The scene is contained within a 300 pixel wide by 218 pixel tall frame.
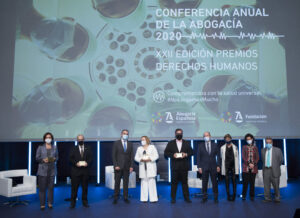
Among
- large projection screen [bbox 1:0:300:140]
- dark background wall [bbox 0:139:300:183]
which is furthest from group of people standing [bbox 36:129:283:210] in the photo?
dark background wall [bbox 0:139:300:183]

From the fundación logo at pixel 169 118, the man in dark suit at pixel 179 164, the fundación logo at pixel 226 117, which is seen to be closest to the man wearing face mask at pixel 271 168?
the fundación logo at pixel 226 117

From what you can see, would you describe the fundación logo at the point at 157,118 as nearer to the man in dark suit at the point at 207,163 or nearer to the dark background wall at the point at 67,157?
the man in dark suit at the point at 207,163

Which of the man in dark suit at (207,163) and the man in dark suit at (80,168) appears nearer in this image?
the man in dark suit at (80,168)

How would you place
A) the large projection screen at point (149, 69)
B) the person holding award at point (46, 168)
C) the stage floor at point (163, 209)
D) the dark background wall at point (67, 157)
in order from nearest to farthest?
the stage floor at point (163, 209)
the person holding award at point (46, 168)
the large projection screen at point (149, 69)
the dark background wall at point (67, 157)

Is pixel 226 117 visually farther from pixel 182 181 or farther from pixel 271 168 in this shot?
pixel 182 181

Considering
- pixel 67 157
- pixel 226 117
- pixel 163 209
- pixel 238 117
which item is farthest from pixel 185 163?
pixel 67 157

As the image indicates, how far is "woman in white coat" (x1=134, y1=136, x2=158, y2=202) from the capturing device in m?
5.95

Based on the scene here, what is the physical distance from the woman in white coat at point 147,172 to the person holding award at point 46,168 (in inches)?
67.8

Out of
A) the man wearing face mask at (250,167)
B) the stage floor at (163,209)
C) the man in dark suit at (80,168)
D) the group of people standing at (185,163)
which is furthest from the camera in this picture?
the man wearing face mask at (250,167)

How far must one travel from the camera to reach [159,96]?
6.95 meters

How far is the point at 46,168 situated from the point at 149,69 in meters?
3.26

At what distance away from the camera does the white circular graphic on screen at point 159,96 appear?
6.93m

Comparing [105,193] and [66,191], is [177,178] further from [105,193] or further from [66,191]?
[66,191]

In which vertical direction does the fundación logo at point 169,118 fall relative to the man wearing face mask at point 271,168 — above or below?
above
